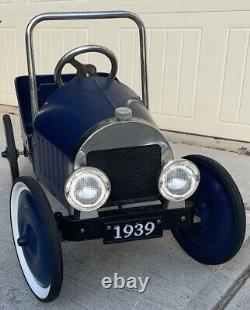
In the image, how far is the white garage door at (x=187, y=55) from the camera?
145 inches

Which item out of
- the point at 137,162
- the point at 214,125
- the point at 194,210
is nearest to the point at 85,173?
the point at 137,162

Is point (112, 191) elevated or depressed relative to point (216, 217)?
elevated

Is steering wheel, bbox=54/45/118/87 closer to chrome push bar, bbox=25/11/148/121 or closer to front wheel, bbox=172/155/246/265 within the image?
chrome push bar, bbox=25/11/148/121

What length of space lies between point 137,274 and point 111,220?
442 millimetres

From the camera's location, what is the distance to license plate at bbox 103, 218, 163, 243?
1.64 m

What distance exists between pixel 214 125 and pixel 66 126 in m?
2.40

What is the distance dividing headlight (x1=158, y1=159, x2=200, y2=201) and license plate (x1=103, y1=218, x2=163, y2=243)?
0.13 meters

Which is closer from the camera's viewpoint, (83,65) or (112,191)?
(112,191)

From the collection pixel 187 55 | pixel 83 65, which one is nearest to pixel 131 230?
pixel 83 65

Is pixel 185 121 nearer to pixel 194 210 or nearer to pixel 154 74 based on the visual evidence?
pixel 154 74

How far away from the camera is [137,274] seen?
192cm

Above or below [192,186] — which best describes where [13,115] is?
below

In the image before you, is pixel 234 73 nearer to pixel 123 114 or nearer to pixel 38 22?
pixel 38 22

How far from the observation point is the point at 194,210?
1900 millimetres
